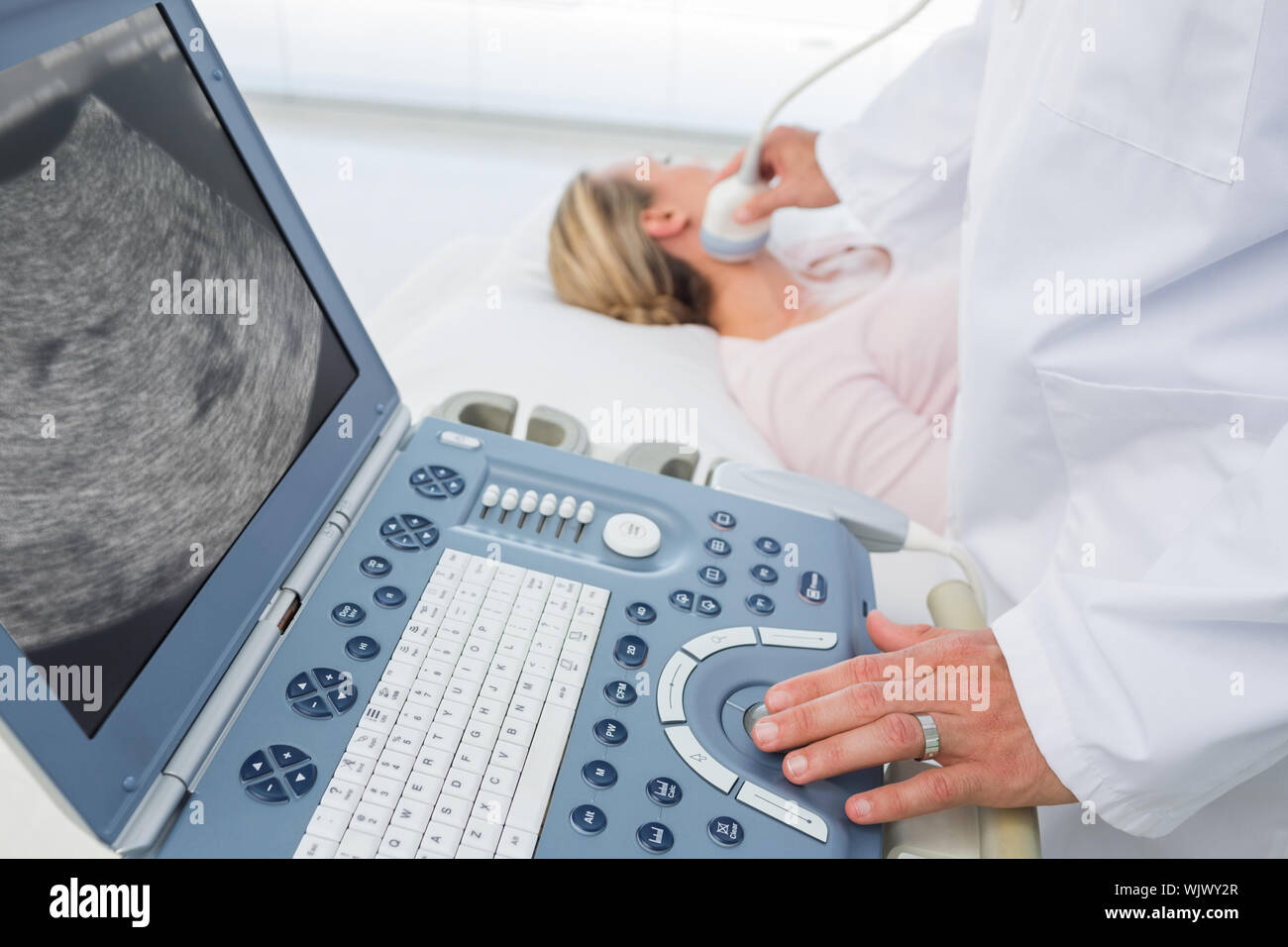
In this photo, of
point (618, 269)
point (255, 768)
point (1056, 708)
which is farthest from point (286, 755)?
point (618, 269)

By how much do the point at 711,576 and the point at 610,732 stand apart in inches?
6.6

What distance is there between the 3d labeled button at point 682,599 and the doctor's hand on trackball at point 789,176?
843mm

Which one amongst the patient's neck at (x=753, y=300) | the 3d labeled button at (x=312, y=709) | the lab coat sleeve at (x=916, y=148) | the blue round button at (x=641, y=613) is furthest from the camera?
the patient's neck at (x=753, y=300)

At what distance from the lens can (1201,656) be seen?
0.61 m

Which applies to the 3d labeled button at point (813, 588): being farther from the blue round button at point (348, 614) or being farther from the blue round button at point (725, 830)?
the blue round button at point (348, 614)

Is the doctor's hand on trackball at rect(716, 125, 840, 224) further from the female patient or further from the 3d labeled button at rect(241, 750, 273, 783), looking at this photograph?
the 3d labeled button at rect(241, 750, 273, 783)

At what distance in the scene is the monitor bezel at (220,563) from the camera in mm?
436

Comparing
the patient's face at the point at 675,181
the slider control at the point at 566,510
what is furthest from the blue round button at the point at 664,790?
the patient's face at the point at 675,181

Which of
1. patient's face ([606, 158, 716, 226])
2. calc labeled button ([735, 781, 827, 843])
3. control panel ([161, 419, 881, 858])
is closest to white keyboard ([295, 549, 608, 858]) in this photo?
control panel ([161, 419, 881, 858])

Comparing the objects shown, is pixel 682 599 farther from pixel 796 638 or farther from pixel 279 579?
pixel 279 579

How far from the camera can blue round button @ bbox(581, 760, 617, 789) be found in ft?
1.76

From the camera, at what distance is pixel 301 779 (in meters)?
0.50
